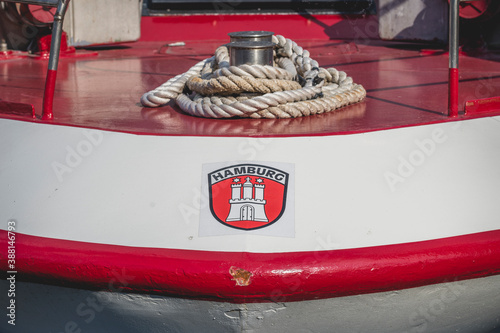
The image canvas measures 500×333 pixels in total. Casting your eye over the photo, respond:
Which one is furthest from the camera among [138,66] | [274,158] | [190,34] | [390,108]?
[190,34]

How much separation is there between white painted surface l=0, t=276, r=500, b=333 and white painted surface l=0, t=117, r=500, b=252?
0.14m

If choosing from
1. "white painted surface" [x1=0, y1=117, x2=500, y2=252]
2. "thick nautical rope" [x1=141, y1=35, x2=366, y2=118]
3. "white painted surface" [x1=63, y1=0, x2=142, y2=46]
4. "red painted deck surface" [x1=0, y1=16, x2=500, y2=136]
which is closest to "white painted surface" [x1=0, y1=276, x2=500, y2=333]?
"white painted surface" [x1=0, y1=117, x2=500, y2=252]

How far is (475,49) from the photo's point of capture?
127 inches

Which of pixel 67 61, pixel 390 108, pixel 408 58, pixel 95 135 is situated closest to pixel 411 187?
pixel 390 108

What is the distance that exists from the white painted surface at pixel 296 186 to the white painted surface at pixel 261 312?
0.14 metres

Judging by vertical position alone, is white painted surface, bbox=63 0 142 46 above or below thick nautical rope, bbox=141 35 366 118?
above

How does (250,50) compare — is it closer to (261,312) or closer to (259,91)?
(259,91)

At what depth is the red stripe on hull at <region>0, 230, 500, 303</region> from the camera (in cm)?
147

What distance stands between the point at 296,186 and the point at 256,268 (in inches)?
10.3

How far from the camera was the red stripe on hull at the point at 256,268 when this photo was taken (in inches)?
57.7

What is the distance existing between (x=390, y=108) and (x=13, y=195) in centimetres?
118

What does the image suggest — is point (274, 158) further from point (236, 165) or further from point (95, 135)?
point (95, 135)

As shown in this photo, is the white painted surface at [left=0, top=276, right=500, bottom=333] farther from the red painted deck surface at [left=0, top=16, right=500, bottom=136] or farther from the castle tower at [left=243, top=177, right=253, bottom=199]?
the red painted deck surface at [left=0, top=16, right=500, bottom=136]

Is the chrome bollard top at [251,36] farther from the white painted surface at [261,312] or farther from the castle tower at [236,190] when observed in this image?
the white painted surface at [261,312]
